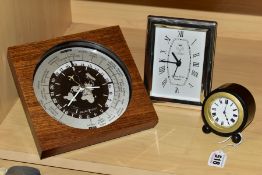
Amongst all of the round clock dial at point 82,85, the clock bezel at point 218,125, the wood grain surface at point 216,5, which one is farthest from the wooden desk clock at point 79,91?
the wood grain surface at point 216,5

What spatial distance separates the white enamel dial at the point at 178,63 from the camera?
1.21m

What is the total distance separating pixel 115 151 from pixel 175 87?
0.66 feet

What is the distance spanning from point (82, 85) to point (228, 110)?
294mm

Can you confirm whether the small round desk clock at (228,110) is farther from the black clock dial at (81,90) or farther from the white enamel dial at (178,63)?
the black clock dial at (81,90)

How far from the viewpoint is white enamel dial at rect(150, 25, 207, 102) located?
47.8 inches

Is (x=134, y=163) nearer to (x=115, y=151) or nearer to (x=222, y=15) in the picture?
(x=115, y=151)

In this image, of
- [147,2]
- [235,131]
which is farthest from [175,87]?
[147,2]

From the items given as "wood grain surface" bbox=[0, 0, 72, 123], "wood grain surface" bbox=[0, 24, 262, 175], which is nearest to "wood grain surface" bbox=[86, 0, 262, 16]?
"wood grain surface" bbox=[0, 0, 72, 123]

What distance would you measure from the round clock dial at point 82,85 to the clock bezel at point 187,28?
6 cm

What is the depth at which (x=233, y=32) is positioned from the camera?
1.55 metres

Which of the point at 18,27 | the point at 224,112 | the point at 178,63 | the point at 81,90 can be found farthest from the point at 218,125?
the point at 18,27

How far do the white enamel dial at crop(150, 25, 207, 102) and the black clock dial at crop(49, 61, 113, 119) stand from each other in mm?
120

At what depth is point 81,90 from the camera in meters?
1.19

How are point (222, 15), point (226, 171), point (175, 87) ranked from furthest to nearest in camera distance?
point (222, 15)
point (175, 87)
point (226, 171)
